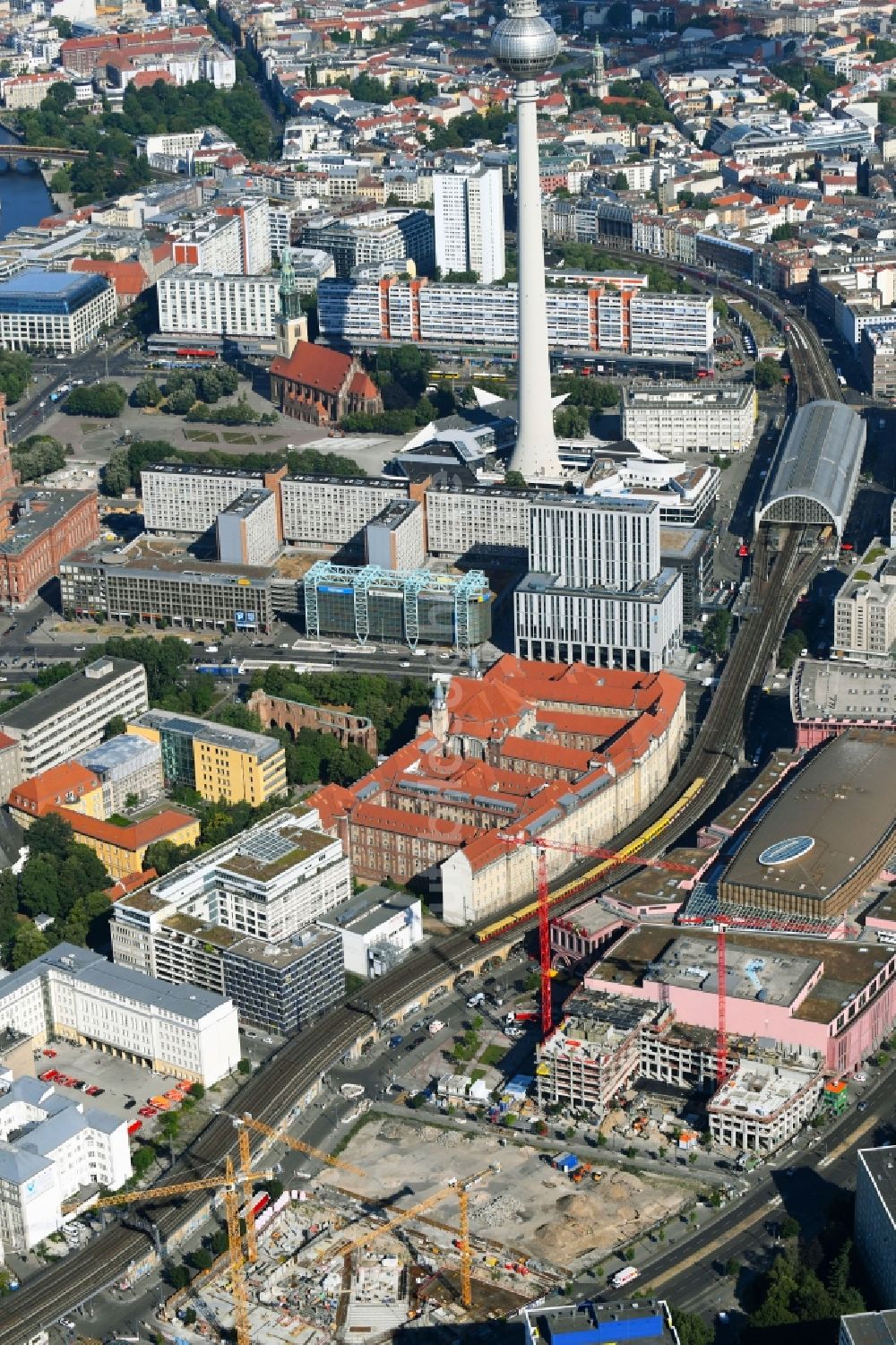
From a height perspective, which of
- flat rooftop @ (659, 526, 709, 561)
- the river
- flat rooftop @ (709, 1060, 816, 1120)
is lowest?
the river

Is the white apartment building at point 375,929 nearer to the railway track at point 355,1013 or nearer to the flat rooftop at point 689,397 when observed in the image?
the railway track at point 355,1013

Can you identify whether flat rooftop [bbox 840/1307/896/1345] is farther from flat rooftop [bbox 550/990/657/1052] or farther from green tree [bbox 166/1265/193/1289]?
green tree [bbox 166/1265/193/1289]

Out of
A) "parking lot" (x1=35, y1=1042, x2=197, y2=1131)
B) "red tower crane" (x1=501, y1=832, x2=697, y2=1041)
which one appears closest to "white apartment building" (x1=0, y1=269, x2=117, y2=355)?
"red tower crane" (x1=501, y1=832, x2=697, y2=1041)

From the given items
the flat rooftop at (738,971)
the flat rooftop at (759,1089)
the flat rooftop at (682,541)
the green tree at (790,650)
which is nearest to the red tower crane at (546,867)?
the flat rooftop at (738,971)

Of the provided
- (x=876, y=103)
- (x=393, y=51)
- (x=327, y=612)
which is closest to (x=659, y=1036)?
(x=327, y=612)

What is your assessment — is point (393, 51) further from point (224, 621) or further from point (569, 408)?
point (224, 621)
